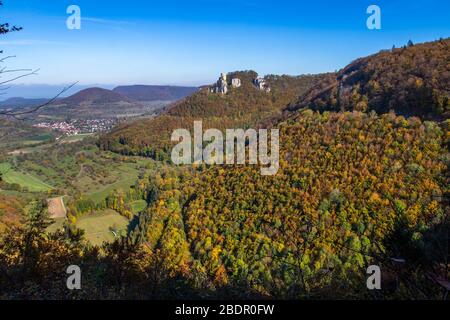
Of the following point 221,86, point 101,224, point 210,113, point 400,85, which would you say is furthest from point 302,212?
point 221,86

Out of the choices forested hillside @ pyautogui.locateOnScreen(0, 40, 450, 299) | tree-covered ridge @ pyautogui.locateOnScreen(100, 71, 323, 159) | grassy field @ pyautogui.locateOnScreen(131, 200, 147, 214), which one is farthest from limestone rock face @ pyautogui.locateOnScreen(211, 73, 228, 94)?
grassy field @ pyautogui.locateOnScreen(131, 200, 147, 214)

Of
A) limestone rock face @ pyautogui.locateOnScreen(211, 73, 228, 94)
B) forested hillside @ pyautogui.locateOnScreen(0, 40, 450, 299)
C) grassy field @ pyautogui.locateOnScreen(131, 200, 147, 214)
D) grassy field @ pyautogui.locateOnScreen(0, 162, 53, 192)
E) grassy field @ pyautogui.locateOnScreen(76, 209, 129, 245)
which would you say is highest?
limestone rock face @ pyautogui.locateOnScreen(211, 73, 228, 94)

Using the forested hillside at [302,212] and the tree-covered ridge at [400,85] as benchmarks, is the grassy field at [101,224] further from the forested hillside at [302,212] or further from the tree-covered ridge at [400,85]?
the tree-covered ridge at [400,85]

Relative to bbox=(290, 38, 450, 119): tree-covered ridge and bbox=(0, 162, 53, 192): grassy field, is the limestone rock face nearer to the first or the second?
bbox=(0, 162, 53, 192): grassy field

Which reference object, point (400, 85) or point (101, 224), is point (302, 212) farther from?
point (101, 224)

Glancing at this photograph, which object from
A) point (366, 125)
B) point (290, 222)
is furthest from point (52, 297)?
point (366, 125)

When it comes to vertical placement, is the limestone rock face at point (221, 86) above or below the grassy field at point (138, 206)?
above

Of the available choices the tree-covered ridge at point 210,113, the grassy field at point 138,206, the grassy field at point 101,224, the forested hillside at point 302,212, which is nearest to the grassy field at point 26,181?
the forested hillside at point 302,212

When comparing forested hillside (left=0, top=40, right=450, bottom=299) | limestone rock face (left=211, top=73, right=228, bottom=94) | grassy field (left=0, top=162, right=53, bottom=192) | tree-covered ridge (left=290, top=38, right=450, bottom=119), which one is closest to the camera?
forested hillside (left=0, top=40, right=450, bottom=299)
